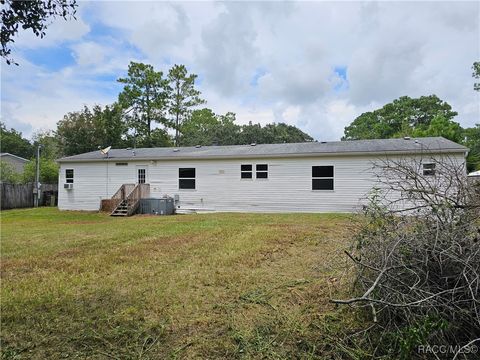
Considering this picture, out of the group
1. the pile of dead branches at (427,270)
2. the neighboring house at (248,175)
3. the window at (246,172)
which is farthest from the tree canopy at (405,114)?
the pile of dead branches at (427,270)

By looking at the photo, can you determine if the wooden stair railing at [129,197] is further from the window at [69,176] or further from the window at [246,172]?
the window at [246,172]

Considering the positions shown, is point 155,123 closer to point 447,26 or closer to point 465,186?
point 447,26

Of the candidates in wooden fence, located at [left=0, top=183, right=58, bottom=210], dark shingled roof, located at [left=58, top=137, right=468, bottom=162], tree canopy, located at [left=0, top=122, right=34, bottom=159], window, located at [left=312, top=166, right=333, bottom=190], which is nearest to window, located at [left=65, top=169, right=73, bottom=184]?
dark shingled roof, located at [left=58, top=137, right=468, bottom=162]

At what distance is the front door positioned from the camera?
51.6ft

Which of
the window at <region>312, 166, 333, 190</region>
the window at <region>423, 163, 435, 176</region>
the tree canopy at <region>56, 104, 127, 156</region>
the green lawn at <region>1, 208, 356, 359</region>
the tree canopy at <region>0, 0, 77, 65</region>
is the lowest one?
the green lawn at <region>1, 208, 356, 359</region>

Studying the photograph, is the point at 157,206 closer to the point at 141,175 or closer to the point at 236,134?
the point at 141,175

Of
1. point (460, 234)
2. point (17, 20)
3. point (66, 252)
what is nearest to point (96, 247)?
point (66, 252)

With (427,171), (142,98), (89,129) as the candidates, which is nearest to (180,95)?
(142,98)

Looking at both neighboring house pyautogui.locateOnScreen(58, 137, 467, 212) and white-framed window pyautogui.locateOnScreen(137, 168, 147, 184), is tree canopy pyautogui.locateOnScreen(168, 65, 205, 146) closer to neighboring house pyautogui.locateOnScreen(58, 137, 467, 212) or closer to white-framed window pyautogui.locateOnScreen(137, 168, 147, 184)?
neighboring house pyautogui.locateOnScreen(58, 137, 467, 212)

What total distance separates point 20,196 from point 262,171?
15.0 m

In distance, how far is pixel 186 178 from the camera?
1523 cm

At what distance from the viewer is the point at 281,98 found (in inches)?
954

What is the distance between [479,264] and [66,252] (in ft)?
21.0

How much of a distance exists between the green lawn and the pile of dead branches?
48 cm
